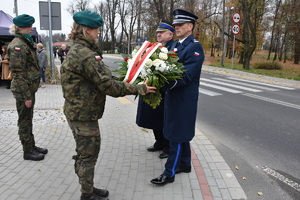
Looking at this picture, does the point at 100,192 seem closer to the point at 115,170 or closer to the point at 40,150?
the point at 115,170

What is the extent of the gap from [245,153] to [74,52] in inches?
138

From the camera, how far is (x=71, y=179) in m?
3.31

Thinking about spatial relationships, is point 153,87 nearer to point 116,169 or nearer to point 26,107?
point 116,169

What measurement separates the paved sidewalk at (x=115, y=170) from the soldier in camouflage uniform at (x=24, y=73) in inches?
16.6

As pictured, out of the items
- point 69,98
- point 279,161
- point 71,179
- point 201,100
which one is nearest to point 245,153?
point 279,161

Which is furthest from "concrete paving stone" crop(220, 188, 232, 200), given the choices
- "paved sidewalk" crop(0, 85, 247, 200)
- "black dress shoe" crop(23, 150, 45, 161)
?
"black dress shoe" crop(23, 150, 45, 161)

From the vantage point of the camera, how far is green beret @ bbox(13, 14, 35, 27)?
Result: 11.7 ft

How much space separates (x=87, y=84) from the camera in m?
2.42

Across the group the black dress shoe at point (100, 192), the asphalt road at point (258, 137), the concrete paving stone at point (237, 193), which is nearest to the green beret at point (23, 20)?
the black dress shoe at point (100, 192)

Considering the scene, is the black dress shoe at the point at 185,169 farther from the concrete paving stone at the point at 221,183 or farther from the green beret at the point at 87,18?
the green beret at the point at 87,18

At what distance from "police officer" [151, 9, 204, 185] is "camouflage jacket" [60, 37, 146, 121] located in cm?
63

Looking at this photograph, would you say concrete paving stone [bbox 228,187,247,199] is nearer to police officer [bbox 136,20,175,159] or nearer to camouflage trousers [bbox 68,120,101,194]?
police officer [bbox 136,20,175,159]

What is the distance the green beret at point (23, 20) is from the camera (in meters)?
3.57

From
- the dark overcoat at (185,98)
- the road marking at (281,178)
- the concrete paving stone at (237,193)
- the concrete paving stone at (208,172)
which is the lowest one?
the road marking at (281,178)
